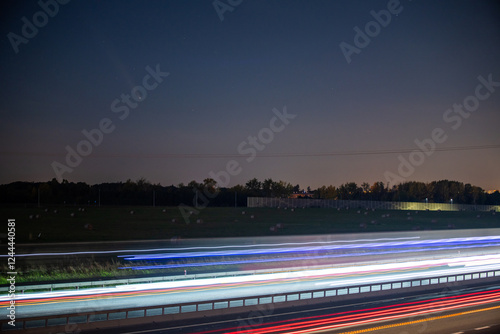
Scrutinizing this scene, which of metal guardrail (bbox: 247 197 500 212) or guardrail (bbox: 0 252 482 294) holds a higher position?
metal guardrail (bbox: 247 197 500 212)

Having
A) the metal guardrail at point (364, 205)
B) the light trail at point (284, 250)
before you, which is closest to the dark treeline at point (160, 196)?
the metal guardrail at point (364, 205)

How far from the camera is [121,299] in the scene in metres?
13.6

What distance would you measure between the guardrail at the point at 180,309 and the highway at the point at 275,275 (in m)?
0.73

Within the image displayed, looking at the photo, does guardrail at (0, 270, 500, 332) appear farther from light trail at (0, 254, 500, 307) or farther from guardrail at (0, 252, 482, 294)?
guardrail at (0, 252, 482, 294)

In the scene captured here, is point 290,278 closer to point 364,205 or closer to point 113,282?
point 113,282

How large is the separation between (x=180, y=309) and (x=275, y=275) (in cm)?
556

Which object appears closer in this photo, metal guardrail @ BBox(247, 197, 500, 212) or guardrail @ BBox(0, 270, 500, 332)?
guardrail @ BBox(0, 270, 500, 332)

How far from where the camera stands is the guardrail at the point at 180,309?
11031 mm

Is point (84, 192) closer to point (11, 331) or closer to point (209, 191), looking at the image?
point (209, 191)

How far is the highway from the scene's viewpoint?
514 inches

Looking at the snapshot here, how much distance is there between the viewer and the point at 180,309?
12672 mm

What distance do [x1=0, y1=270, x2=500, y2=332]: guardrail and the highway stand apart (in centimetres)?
73

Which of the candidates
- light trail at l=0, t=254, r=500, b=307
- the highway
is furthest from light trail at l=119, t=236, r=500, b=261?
light trail at l=0, t=254, r=500, b=307

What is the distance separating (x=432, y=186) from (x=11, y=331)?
418 feet
